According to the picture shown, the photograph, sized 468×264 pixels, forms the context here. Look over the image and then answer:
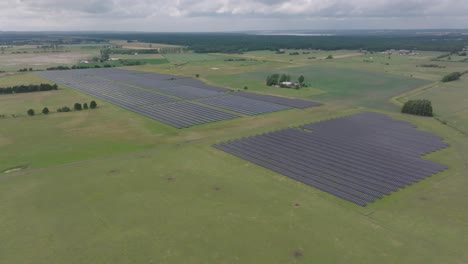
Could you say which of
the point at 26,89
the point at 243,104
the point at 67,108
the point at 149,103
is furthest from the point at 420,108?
the point at 26,89

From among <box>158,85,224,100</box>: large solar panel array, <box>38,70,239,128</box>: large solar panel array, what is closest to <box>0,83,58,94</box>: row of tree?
<box>38,70,239,128</box>: large solar panel array

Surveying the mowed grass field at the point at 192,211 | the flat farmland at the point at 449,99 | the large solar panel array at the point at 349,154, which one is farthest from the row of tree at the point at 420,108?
the mowed grass field at the point at 192,211

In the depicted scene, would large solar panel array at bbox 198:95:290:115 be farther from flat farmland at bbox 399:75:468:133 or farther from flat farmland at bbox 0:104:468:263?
flat farmland at bbox 399:75:468:133

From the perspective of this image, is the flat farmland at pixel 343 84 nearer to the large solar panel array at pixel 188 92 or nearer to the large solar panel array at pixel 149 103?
the large solar panel array at pixel 188 92

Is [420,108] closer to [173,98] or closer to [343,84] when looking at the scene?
[343,84]

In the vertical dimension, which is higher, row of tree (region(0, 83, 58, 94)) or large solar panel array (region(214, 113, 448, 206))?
row of tree (region(0, 83, 58, 94))

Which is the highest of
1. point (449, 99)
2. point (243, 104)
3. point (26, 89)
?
point (26, 89)
